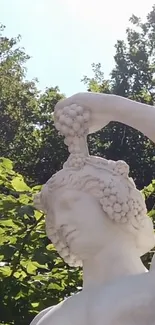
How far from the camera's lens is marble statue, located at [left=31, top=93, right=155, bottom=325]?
9.20ft

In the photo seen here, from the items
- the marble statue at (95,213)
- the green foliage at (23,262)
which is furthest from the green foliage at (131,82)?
the marble statue at (95,213)

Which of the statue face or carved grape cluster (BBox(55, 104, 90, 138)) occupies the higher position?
carved grape cluster (BBox(55, 104, 90, 138))

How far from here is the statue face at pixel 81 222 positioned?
2.83 m

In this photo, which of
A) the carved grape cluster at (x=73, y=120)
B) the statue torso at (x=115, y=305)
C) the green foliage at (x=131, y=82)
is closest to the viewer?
the statue torso at (x=115, y=305)

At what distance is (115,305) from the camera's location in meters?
2.66

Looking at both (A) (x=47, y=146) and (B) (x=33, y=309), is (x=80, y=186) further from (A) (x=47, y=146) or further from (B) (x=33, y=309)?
(A) (x=47, y=146)

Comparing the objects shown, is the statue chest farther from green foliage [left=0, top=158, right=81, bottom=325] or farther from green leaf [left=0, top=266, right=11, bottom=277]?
green leaf [left=0, top=266, right=11, bottom=277]

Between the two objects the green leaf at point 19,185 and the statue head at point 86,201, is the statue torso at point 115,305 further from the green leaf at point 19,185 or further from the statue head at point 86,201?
the green leaf at point 19,185

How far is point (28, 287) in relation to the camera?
16.6ft

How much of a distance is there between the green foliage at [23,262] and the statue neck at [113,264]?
1874 millimetres

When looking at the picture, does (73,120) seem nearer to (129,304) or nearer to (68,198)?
(68,198)

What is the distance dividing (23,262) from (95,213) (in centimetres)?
223

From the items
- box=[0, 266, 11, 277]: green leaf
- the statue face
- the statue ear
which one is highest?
the statue ear

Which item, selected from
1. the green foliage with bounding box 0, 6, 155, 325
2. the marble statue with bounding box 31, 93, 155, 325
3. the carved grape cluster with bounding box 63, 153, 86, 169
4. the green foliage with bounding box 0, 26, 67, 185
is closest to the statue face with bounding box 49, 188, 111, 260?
the marble statue with bounding box 31, 93, 155, 325
